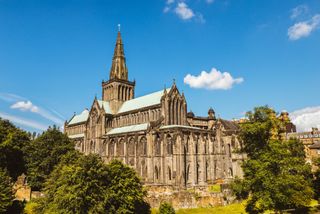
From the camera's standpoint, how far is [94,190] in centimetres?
3195

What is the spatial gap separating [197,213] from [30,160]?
1411 inches

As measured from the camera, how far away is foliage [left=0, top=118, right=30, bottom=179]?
5366 cm

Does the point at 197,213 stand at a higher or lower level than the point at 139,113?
lower

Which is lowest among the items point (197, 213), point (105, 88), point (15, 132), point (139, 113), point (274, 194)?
point (197, 213)

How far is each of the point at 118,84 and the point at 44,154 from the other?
4197 centimetres

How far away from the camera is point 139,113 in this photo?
78938mm

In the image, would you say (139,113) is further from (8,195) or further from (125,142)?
(8,195)

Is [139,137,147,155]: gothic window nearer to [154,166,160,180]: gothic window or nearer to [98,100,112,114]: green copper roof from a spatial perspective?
[154,166,160,180]: gothic window

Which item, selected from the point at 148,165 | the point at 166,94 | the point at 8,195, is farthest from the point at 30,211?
the point at 166,94

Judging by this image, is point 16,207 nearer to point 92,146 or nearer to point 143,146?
point 143,146

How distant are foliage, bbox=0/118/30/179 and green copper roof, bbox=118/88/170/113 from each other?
103 feet

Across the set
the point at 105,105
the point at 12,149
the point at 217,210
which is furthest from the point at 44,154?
the point at 105,105

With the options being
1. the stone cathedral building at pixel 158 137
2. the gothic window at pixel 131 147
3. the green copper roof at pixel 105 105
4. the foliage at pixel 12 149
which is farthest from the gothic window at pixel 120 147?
the foliage at pixel 12 149

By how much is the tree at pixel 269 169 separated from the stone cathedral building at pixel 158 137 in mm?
7039
